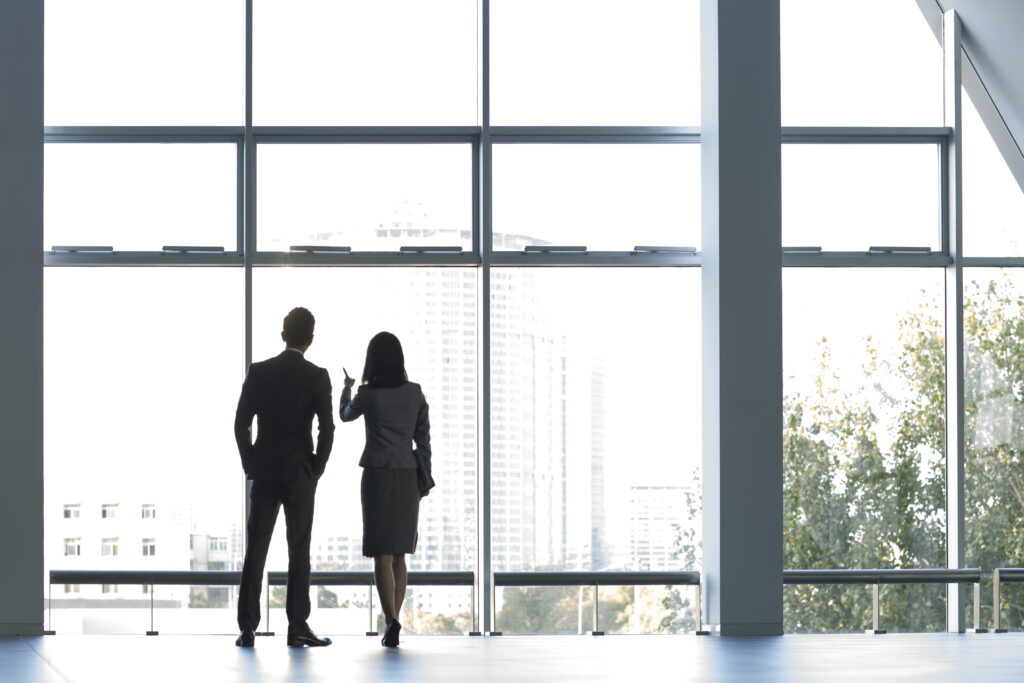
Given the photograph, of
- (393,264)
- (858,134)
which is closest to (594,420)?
(393,264)

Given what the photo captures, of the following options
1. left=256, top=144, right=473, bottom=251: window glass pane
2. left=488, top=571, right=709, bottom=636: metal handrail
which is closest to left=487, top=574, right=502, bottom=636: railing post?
left=488, top=571, right=709, bottom=636: metal handrail

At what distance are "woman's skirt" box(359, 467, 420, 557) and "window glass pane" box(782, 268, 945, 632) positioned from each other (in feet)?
9.25

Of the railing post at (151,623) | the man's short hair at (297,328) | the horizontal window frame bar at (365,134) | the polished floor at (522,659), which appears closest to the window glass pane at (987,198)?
the polished floor at (522,659)

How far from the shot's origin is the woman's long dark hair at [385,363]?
6.47 m

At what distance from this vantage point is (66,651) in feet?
20.6

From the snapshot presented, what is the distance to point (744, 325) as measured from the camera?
7438 mm

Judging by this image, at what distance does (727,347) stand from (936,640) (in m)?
2.17

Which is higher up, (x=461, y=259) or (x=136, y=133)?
(x=136, y=133)

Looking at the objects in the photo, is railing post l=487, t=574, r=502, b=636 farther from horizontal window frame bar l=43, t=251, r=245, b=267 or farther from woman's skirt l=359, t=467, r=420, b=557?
horizontal window frame bar l=43, t=251, r=245, b=267

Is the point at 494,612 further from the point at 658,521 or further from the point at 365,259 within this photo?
the point at 365,259

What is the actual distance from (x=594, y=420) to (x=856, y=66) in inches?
119

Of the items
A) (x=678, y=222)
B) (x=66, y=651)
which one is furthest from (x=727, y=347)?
(x=66, y=651)

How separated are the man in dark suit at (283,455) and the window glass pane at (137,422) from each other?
1510 mm

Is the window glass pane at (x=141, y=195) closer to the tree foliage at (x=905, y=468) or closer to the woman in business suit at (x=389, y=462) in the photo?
the woman in business suit at (x=389, y=462)
